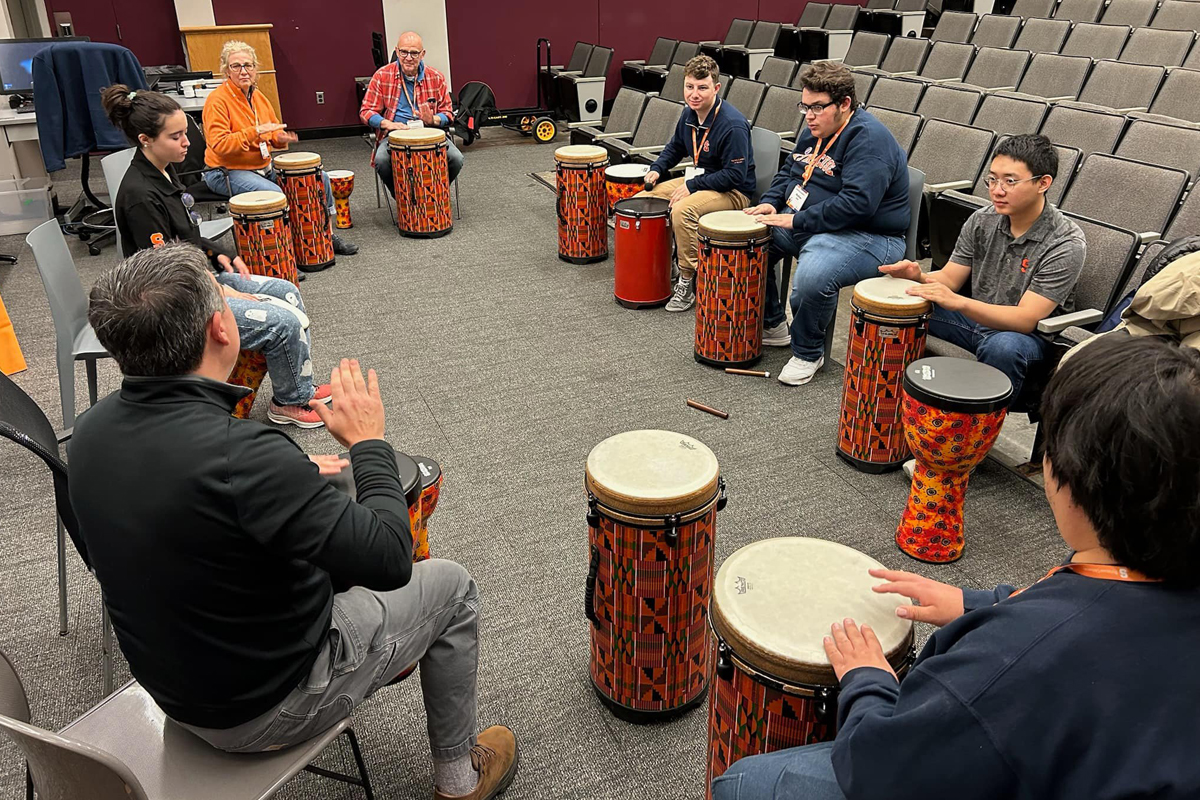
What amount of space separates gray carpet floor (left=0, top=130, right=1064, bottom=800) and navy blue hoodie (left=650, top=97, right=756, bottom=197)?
716 mm

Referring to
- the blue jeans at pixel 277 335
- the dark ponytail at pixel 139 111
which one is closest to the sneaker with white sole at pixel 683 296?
the blue jeans at pixel 277 335

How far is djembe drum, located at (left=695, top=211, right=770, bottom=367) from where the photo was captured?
366 cm

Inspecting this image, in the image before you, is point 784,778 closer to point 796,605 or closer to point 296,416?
point 796,605

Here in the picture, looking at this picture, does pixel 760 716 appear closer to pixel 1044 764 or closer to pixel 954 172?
pixel 1044 764

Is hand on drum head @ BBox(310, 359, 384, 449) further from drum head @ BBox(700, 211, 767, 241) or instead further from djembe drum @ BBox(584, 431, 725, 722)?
drum head @ BBox(700, 211, 767, 241)

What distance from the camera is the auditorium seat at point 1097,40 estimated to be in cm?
635

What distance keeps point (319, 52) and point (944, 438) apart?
27.1 ft

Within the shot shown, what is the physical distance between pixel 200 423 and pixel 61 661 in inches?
56.7

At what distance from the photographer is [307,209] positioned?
17.1ft

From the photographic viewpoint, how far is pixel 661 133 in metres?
5.57

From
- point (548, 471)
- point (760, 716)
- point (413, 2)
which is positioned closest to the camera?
point (760, 716)

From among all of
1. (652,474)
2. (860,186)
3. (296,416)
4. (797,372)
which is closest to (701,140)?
(860,186)

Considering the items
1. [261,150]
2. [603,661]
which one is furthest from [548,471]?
[261,150]

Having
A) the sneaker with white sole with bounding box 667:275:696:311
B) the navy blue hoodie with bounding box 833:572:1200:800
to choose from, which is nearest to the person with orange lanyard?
the sneaker with white sole with bounding box 667:275:696:311
